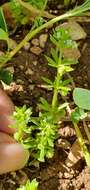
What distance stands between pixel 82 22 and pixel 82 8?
1.08ft

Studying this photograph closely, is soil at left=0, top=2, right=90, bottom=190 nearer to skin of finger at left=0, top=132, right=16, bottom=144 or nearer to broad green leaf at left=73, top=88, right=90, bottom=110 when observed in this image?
skin of finger at left=0, top=132, right=16, bottom=144

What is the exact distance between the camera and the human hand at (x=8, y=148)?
1448 mm

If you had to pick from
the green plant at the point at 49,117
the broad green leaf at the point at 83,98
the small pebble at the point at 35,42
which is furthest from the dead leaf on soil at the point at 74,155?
the small pebble at the point at 35,42

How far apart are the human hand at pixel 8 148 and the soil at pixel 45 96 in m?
0.05

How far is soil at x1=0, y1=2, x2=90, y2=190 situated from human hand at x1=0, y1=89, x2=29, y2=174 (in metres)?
0.05

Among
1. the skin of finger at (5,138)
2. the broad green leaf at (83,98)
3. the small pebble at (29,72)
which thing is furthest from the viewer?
the small pebble at (29,72)

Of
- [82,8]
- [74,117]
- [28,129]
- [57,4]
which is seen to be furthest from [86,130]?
Answer: [57,4]

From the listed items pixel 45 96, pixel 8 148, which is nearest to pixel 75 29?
pixel 45 96

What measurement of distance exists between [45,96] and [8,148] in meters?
0.26

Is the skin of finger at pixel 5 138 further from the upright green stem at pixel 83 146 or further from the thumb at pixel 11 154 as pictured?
the upright green stem at pixel 83 146

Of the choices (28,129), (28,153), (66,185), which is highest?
(28,129)

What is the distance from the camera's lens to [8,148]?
145 centimetres

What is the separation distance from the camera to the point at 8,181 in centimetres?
150

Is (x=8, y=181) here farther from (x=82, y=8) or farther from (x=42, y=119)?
(x=82, y=8)
